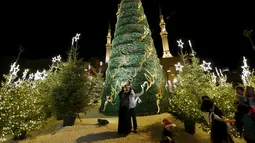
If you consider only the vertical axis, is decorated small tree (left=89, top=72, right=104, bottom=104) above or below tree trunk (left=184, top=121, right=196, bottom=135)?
above

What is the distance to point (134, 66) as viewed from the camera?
9859 mm

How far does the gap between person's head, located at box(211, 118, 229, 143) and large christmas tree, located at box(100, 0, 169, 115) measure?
560 cm

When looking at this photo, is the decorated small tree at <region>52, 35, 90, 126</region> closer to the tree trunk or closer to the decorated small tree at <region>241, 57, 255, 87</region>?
the tree trunk

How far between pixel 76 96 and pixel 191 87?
562cm

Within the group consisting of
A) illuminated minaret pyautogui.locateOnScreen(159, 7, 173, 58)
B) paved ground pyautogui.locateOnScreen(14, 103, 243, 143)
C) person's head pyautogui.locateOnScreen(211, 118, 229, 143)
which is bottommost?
paved ground pyautogui.locateOnScreen(14, 103, 243, 143)

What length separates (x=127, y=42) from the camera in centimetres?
1057

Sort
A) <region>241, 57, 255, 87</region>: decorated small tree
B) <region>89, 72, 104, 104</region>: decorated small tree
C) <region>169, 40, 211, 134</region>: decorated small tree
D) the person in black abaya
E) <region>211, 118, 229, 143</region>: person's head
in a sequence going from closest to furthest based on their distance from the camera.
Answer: <region>211, 118, 229, 143</region>: person's head
the person in black abaya
<region>169, 40, 211, 134</region>: decorated small tree
<region>241, 57, 255, 87</region>: decorated small tree
<region>89, 72, 104, 104</region>: decorated small tree

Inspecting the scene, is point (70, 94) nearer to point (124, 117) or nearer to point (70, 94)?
point (70, 94)

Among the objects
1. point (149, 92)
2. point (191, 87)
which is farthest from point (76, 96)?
point (191, 87)

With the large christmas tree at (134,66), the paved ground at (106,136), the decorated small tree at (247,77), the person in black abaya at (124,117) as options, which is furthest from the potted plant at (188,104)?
the decorated small tree at (247,77)

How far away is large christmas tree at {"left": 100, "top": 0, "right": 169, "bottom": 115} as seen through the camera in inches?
371

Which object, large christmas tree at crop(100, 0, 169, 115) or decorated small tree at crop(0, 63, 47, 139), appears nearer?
decorated small tree at crop(0, 63, 47, 139)

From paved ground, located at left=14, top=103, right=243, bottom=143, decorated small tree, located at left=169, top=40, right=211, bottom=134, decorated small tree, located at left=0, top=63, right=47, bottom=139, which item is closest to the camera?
paved ground, located at left=14, top=103, right=243, bottom=143

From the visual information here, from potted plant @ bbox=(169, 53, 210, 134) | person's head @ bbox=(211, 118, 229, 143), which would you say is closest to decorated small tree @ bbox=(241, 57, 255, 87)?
potted plant @ bbox=(169, 53, 210, 134)
